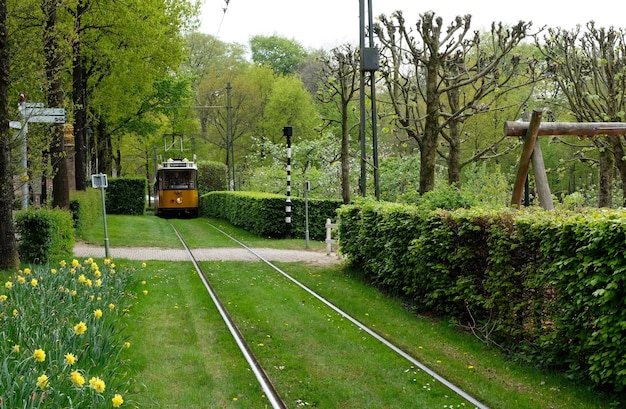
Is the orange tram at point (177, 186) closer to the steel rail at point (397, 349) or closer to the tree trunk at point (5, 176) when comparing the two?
the steel rail at point (397, 349)

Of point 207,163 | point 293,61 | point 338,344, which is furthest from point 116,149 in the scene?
point 338,344

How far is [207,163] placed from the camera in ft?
172

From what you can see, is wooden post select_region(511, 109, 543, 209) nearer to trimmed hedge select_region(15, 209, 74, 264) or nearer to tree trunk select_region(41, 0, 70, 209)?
trimmed hedge select_region(15, 209, 74, 264)

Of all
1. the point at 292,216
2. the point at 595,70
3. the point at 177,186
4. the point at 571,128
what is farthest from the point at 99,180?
the point at 177,186

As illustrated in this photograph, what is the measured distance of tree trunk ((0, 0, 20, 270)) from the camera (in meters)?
12.0

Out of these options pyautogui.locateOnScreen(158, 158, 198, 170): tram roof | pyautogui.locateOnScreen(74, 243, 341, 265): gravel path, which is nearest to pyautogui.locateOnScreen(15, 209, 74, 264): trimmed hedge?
pyautogui.locateOnScreen(74, 243, 341, 265): gravel path

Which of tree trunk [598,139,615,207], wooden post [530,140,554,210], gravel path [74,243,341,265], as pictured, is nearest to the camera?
wooden post [530,140,554,210]

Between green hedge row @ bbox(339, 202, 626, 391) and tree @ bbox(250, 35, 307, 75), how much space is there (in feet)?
200

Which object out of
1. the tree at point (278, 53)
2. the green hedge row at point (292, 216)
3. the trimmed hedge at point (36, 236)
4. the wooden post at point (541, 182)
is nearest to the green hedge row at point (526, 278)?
the wooden post at point (541, 182)

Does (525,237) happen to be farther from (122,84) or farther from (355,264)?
(122,84)

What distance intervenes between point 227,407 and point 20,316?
2276mm

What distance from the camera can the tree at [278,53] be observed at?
233 feet

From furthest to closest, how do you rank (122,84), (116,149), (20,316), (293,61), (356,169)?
(293,61), (116,149), (356,169), (122,84), (20,316)

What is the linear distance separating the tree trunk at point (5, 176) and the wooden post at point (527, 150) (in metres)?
8.65
